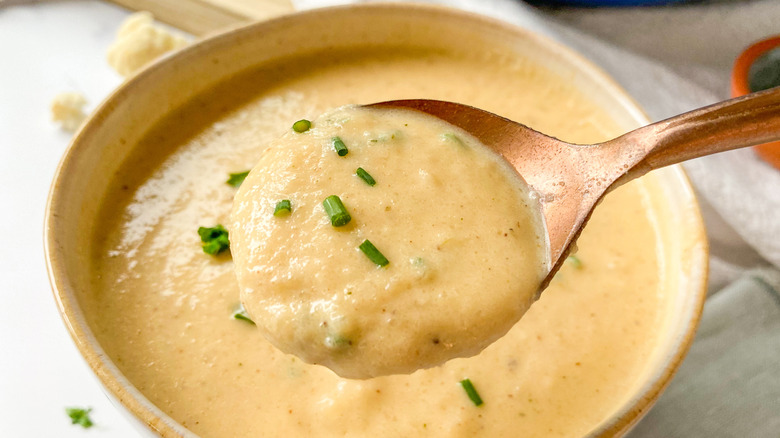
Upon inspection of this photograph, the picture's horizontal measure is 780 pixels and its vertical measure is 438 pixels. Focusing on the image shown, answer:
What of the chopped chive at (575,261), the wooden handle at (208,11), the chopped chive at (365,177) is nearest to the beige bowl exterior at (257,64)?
the chopped chive at (575,261)

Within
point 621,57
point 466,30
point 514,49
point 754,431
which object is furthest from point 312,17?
point 754,431

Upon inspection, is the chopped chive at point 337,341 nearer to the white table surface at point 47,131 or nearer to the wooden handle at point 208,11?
the white table surface at point 47,131

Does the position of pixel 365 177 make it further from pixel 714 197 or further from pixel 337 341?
pixel 714 197

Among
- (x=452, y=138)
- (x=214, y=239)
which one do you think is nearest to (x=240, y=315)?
(x=214, y=239)

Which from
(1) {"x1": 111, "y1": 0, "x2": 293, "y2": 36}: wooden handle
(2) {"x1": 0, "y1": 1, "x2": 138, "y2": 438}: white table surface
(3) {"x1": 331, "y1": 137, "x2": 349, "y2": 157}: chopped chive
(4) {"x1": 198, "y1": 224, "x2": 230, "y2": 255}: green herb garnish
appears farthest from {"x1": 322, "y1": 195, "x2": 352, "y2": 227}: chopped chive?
(1) {"x1": 111, "y1": 0, "x2": 293, "y2": 36}: wooden handle

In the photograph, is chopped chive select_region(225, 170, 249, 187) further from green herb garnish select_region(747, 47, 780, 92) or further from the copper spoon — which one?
green herb garnish select_region(747, 47, 780, 92)

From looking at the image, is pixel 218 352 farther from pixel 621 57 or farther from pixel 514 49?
pixel 621 57
